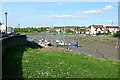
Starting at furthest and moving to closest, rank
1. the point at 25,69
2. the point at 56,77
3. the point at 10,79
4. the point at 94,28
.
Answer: the point at 94,28 < the point at 25,69 < the point at 56,77 < the point at 10,79

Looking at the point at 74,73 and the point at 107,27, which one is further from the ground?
the point at 107,27

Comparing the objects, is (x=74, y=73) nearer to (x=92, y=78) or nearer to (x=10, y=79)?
(x=92, y=78)

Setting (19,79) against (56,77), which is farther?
(56,77)

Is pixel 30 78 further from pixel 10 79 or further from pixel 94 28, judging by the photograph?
pixel 94 28

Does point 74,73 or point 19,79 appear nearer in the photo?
point 19,79

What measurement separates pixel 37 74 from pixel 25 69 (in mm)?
1698

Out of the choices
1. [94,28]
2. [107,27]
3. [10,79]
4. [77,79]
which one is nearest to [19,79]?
[10,79]

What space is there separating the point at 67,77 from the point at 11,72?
402cm

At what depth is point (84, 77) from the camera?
14602 mm

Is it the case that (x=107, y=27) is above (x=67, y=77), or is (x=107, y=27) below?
above

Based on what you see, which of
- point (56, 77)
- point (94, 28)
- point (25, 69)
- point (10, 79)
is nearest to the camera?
point (10, 79)

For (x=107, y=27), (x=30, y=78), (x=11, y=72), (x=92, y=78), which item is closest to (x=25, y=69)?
(x=11, y=72)

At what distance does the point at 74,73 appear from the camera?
51.3 ft

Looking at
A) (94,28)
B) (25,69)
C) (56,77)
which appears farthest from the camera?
(94,28)
